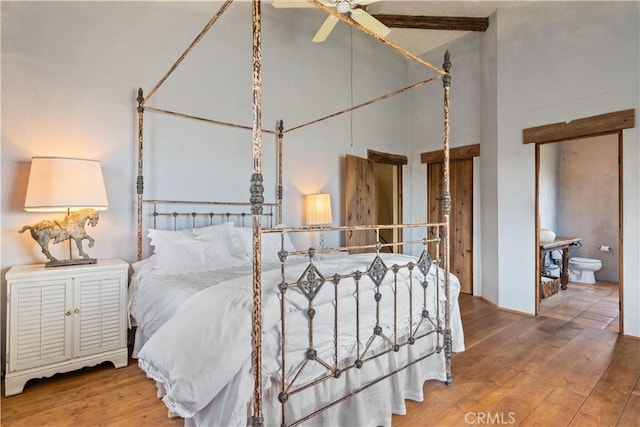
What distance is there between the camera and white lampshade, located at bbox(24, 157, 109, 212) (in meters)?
2.27

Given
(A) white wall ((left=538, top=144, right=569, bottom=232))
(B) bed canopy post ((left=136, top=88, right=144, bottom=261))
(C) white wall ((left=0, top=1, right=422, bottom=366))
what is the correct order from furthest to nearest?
(A) white wall ((left=538, top=144, right=569, bottom=232)), (B) bed canopy post ((left=136, top=88, right=144, bottom=261)), (C) white wall ((left=0, top=1, right=422, bottom=366))

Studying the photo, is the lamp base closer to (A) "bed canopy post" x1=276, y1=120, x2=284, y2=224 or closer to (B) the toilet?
(A) "bed canopy post" x1=276, y1=120, x2=284, y2=224

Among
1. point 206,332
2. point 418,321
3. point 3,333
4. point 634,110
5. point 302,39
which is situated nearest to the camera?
point 206,332

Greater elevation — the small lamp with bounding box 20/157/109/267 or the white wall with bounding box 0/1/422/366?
the white wall with bounding box 0/1/422/366

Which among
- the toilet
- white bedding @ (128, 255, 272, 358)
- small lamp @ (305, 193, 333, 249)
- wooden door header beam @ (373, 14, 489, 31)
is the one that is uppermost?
wooden door header beam @ (373, 14, 489, 31)

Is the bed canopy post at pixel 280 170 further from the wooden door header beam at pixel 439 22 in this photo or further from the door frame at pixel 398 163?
the wooden door header beam at pixel 439 22

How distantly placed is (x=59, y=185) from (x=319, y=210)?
7.95ft

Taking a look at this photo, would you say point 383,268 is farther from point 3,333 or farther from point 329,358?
point 3,333

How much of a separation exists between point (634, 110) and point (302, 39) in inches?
139

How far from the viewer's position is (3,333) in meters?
2.41

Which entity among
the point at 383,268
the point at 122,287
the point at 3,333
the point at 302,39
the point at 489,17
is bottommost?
the point at 3,333

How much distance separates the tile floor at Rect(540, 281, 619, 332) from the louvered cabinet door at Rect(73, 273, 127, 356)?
4.26 meters

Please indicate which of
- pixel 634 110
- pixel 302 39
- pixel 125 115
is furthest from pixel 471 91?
pixel 125 115

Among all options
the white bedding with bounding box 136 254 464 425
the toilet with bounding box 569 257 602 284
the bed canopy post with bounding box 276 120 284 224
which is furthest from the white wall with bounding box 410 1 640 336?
the bed canopy post with bounding box 276 120 284 224
